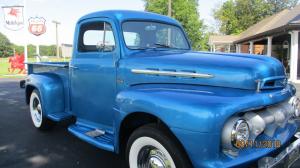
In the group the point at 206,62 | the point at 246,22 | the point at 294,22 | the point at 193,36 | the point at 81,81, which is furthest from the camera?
the point at 246,22

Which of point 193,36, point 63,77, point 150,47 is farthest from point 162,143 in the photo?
point 193,36

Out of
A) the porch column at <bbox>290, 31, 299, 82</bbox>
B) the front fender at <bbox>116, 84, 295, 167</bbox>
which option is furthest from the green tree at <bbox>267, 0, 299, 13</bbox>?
the front fender at <bbox>116, 84, 295, 167</bbox>

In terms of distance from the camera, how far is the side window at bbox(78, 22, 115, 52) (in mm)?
4332

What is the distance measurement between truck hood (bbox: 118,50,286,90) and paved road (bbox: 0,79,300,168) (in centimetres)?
137

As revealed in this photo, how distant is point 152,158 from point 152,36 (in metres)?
1.85

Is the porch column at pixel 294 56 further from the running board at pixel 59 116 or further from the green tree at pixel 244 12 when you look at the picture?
the green tree at pixel 244 12

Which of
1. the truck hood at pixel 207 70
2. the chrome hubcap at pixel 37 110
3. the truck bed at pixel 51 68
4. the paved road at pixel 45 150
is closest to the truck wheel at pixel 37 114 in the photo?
the chrome hubcap at pixel 37 110

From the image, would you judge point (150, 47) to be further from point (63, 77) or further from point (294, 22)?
point (294, 22)

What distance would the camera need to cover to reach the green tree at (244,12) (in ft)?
179

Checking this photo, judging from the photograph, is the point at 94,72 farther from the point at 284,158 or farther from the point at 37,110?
the point at 284,158

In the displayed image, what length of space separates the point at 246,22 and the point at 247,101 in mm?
54742

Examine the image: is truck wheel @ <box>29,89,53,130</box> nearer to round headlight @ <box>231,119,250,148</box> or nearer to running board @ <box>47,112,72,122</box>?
running board @ <box>47,112,72,122</box>

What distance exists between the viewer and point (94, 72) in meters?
4.46

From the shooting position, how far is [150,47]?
440 centimetres
